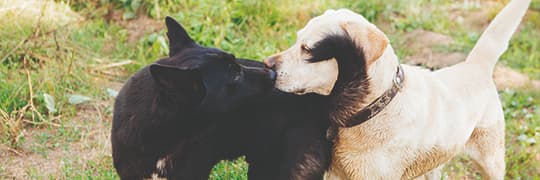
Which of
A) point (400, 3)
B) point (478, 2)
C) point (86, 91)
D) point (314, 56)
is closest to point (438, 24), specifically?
point (400, 3)

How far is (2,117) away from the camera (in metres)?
4.75

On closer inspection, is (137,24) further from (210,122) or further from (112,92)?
(210,122)

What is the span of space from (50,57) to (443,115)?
3.48 meters

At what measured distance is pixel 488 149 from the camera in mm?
3949

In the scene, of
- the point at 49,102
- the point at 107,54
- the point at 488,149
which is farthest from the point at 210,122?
the point at 107,54

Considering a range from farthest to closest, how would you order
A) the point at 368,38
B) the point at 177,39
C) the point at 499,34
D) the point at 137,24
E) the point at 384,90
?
the point at 137,24 → the point at 499,34 → the point at 177,39 → the point at 384,90 → the point at 368,38

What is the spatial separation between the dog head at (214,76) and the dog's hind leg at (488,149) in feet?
4.49

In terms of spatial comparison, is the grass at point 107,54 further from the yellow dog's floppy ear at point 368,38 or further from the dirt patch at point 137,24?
the yellow dog's floppy ear at point 368,38

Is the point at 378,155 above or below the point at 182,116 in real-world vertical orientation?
below

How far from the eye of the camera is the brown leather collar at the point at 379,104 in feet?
11.1

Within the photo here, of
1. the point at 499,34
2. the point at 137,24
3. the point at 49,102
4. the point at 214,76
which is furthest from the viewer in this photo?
the point at 137,24

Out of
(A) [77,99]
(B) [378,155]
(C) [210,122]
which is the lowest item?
(A) [77,99]

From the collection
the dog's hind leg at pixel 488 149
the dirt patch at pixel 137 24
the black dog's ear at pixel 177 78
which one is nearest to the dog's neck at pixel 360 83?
the black dog's ear at pixel 177 78

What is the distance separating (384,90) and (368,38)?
15.0 inches
